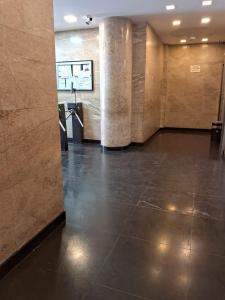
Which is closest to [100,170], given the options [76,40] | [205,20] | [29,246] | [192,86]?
[29,246]

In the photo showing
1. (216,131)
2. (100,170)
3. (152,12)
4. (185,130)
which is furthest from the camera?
(185,130)

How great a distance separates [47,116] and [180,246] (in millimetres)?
1619

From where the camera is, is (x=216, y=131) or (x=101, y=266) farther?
(x=216, y=131)

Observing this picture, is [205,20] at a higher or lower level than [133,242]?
higher

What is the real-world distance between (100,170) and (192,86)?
5.12 meters

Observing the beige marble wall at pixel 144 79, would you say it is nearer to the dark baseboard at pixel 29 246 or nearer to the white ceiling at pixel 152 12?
the white ceiling at pixel 152 12

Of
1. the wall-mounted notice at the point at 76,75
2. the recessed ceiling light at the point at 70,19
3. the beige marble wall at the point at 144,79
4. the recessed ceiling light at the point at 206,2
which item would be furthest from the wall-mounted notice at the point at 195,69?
the recessed ceiling light at the point at 70,19

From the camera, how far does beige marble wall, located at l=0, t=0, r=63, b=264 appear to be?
1.70 meters

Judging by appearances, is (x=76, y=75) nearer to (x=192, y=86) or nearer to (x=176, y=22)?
(x=176, y=22)

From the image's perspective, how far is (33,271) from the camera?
1.83 m

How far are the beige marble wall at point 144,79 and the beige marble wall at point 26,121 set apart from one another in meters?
3.48

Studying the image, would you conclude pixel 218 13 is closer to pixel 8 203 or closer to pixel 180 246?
pixel 180 246

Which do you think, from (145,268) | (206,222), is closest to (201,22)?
(206,222)

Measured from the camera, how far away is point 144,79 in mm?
5352
